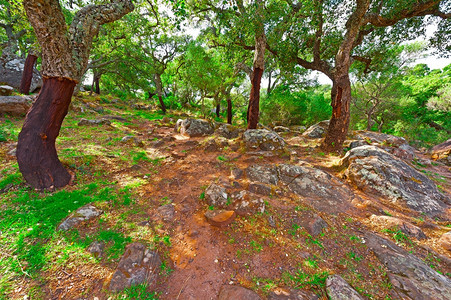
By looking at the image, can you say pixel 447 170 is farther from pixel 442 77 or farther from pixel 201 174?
pixel 442 77

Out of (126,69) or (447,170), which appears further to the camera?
(126,69)

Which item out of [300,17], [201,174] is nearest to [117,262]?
[201,174]

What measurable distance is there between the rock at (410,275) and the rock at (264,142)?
5.03m

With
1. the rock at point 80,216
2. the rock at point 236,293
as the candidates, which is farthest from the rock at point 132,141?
the rock at point 236,293

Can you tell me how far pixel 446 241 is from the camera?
3475 millimetres

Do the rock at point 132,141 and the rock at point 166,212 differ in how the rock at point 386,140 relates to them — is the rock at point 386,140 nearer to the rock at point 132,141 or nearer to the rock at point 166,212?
the rock at point 166,212

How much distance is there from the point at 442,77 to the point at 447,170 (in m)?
25.8

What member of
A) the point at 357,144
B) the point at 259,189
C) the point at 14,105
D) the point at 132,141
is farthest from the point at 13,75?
the point at 357,144

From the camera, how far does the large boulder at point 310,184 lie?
15.3 feet

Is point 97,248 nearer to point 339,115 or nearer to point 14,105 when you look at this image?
point 339,115

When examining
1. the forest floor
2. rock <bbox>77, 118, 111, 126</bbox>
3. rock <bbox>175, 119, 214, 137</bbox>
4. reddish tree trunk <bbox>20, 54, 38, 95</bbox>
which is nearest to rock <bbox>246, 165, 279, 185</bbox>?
the forest floor

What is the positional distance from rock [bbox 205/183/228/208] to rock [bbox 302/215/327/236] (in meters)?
2.06

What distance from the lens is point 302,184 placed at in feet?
17.4

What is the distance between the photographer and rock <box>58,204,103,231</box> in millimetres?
3047
